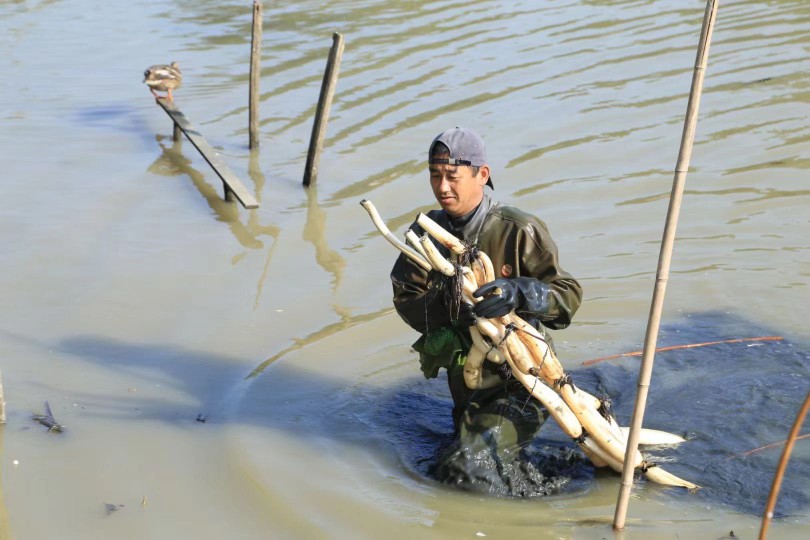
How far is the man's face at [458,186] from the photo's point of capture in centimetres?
428

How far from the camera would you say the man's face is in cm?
428

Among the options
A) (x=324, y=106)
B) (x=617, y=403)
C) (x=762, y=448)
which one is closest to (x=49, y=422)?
(x=617, y=403)

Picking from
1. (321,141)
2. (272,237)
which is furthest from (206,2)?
(272,237)

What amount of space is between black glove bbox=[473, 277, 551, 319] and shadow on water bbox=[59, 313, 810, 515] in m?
0.91

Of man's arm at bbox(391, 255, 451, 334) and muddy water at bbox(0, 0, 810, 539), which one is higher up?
man's arm at bbox(391, 255, 451, 334)

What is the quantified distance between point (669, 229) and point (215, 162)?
591cm

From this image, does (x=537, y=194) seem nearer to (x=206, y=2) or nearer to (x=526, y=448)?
(x=526, y=448)

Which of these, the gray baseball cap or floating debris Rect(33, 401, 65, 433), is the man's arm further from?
floating debris Rect(33, 401, 65, 433)

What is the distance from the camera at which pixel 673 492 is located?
15.0 feet

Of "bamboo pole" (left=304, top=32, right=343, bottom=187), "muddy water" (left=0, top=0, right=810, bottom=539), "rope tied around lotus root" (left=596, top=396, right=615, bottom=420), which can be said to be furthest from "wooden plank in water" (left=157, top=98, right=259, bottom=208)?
"rope tied around lotus root" (left=596, top=396, right=615, bottom=420)

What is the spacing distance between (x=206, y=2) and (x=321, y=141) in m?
8.04

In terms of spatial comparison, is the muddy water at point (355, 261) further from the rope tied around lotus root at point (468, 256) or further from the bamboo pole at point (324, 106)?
the rope tied around lotus root at point (468, 256)

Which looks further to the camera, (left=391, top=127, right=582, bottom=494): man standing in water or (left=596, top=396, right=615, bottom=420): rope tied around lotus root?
(left=596, top=396, right=615, bottom=420): rope tied around lotus root

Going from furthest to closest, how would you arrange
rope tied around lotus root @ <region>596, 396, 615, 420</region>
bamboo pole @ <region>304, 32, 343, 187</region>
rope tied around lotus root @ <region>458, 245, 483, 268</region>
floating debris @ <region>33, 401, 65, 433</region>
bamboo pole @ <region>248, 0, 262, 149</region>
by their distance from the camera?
bamboo pole @ <region>248, 0, 262, 149</region>
bamboo pole @ <region>304, 32, 343, 187</region>
floating debris @ <region>33, 401, 65, 433</region>
rope tied around lotus root @ <region>596, 396, 615, 420</region>
rope tied around lotus root @ <region>458, 245, 483, 268</region>
